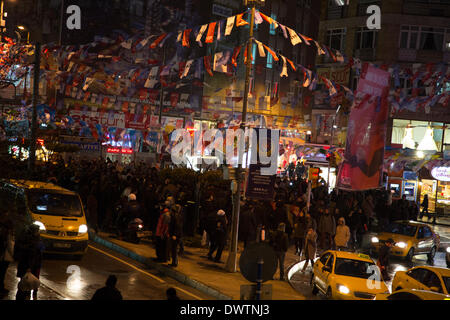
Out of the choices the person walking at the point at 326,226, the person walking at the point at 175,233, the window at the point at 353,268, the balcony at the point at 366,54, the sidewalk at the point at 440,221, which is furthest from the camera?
the balcony at the point at 366,54

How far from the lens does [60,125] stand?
36.8 metres

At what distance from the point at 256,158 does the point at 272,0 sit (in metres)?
44.3

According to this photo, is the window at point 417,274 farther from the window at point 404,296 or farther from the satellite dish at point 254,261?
the satellite dish at point 254,261

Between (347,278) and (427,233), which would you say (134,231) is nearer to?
(347,278)

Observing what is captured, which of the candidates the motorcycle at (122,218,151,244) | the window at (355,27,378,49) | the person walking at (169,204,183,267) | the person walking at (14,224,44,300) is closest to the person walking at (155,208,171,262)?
the person walking at (169,204,183,267)

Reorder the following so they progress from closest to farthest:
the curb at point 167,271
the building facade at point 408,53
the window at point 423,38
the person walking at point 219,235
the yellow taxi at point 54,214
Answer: the curb at point 167,271 < the yellow taxi at point 54,214 < the person walking at point 219,235 < the building facade at point 408,53 < the window at point 423,38

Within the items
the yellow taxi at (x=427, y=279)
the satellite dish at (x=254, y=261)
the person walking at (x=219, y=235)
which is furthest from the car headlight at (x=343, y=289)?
the satellite dish at (x=254, y=261)

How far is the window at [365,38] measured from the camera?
41594 mm

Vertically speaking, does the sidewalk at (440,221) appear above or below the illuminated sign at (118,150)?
below

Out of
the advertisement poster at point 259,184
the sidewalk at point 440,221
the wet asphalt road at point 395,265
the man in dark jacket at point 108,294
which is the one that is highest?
the advertisement poster at point 259,184

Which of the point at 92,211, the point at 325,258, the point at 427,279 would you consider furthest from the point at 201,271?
the point at 427,279

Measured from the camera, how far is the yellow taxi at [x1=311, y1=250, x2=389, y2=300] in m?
13.3

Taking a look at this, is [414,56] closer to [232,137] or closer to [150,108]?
[232,137]

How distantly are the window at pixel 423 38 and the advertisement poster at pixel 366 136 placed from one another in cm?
2585
